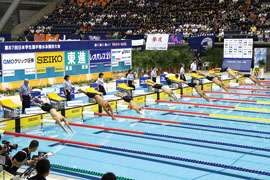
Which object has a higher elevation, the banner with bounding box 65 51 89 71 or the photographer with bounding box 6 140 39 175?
the banner with bounding box 65 51 89 71

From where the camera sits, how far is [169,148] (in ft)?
31.1

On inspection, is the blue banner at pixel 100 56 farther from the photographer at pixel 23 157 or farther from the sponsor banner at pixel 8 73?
the photographer at pixel 23 157

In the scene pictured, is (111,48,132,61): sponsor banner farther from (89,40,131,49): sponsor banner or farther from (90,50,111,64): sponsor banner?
(90,50,111,64): sponsor banner

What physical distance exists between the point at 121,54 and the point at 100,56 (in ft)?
5.82

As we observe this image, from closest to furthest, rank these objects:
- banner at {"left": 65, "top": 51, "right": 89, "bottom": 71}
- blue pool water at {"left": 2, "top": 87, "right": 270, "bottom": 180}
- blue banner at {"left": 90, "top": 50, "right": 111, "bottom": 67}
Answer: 1. blue pool water at {"left": 2, "top": 87, "right": 270, "bottom": 180}
2. banner at {"left": 65, "top": 51, "right": 89, "bottom": 71}
3. blue banner at {"left": 90, "top": 50, "right": 111, "bottom": 67}

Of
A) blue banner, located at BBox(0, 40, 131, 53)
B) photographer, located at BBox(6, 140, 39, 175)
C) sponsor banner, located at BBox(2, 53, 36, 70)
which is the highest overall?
blue banner, located at BBox(0, 40, 131, 53)

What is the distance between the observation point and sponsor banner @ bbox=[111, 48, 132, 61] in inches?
875

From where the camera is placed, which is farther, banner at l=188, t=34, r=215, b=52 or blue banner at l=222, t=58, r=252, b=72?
banner at l=188, t=34, r=215, b=52

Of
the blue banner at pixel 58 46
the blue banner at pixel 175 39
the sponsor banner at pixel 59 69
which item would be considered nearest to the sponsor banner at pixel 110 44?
the blue banner at pixel 58 46

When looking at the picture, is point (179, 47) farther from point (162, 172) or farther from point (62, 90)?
point (162, 172)

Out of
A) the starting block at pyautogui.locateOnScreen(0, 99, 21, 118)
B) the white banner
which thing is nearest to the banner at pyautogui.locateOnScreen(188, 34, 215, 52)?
the white banner

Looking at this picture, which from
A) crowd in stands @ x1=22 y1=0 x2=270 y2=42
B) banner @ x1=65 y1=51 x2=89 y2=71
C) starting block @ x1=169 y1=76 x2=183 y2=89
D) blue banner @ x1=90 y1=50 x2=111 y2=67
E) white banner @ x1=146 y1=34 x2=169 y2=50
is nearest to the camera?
starting block @ x1=169 y1=76 x2=183 y2=89

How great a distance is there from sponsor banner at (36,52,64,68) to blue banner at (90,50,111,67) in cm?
198

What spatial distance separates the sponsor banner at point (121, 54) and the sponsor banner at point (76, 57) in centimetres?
205
